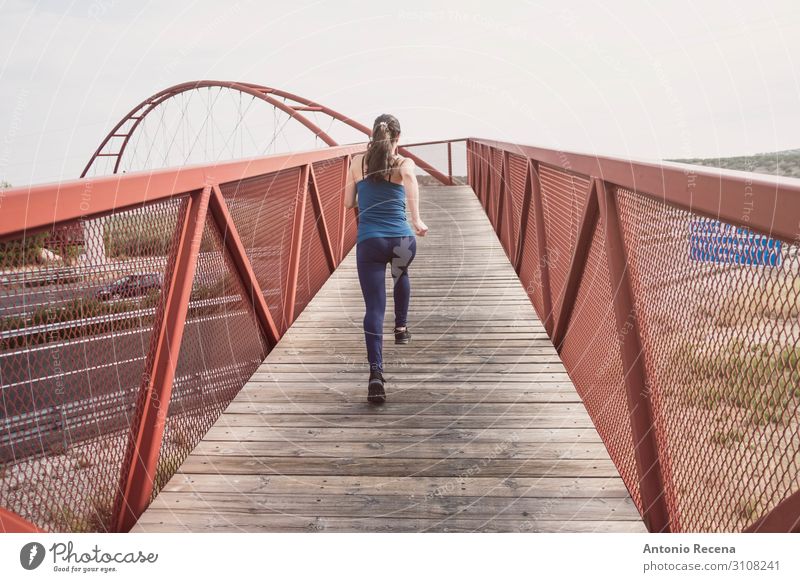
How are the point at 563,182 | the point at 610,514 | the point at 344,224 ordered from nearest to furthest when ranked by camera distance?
1. the point at 610,514
2. the point at 563,182
3. the point at 344,224

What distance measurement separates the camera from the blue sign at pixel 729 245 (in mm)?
1413

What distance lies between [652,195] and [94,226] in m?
1.72

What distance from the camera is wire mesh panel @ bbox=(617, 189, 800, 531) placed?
148 cm

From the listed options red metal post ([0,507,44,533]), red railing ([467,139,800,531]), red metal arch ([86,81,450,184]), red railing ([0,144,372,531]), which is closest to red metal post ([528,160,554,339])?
red railing ([467,139,800,531])

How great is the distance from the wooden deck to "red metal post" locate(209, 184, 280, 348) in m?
0.17

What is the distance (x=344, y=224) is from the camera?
802cm

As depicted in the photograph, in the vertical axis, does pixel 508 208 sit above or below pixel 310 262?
above

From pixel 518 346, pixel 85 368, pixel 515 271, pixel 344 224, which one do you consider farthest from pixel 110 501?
pixel 344 224

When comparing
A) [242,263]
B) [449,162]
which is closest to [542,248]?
[242,263]

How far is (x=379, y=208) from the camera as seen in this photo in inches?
142

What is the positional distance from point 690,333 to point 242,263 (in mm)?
2308

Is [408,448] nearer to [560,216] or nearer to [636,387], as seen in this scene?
[636,387]

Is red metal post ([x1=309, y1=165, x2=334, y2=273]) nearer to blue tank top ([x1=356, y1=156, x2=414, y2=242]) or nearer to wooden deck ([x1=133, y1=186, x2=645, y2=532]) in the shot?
wooden deck ([x1=133, y1=186, x2=645, y2=532])

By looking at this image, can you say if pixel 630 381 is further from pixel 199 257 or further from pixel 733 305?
pixel 199 257
